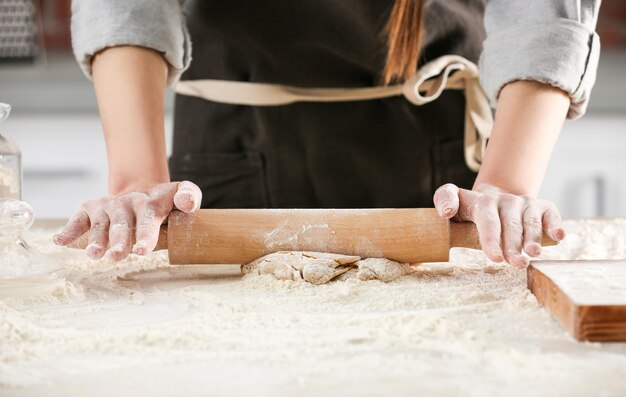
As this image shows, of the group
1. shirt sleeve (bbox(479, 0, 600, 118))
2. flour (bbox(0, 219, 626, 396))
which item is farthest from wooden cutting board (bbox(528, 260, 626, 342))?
shirt sleeve (bbox(479, 0, 600, 118))

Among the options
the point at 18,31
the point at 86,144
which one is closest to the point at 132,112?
the point at 86,144

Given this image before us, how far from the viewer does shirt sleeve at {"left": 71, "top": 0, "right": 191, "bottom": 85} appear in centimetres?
87

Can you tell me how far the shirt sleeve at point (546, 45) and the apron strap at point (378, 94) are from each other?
6.5 inches

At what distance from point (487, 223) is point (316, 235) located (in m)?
→ 0.17

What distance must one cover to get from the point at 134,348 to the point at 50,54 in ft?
6.00

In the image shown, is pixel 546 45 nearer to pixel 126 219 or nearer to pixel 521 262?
pixel 521 262

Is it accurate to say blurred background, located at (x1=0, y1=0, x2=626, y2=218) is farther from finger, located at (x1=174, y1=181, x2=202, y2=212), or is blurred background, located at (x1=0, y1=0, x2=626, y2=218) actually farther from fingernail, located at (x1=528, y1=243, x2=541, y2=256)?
fingernail, located at (x1=528, y1=243, x2=541, y2=256)

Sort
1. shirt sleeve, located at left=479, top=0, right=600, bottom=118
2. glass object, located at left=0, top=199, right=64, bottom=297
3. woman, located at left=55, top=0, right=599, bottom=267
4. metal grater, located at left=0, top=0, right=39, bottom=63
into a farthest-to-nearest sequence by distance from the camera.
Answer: metal grater, located at left=0, top=0, right=39, bottom=63
shirt sleeve, located at left=479, top=0, right=600, bottom=118
woman, located at left=55, top=0, right=599, bottom=267
glass object, located at left=0, top=199, right=64, bottom=297

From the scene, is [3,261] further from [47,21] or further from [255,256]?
[47,21]

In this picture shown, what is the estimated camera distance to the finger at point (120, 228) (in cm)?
67

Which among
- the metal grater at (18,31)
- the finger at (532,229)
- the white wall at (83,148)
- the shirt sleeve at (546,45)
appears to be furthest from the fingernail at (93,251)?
the metal grater at (18,31)

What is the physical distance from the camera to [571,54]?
84 centimetres

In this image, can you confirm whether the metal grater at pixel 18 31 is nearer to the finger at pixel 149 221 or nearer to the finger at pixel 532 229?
the finger at pixel 149 221

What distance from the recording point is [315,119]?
1120 mm
